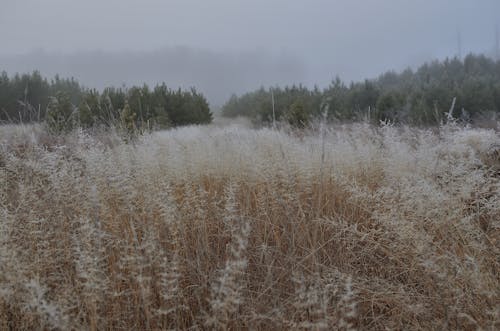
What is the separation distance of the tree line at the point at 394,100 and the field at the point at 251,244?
27.8 feet

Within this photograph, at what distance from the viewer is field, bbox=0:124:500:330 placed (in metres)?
1.25

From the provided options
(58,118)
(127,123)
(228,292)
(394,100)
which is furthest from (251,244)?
(394,100)

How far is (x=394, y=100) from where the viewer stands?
62.2 ft

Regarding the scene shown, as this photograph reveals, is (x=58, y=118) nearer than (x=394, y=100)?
Yes

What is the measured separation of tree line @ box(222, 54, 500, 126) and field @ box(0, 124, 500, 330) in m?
8.49

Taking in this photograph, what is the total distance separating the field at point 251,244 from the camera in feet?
4.09

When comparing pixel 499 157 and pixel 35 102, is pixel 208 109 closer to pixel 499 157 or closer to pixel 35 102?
pixel 35 102

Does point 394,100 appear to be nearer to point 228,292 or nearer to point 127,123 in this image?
point 127,123

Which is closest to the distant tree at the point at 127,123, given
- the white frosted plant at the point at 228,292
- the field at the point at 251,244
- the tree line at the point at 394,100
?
the field at the point at 251,244

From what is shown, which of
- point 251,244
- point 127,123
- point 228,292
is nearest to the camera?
point 228,292

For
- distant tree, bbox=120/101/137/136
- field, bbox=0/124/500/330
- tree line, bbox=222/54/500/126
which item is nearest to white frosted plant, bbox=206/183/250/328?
field, bbox=0/124/500/330

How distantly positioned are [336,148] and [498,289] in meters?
1.82

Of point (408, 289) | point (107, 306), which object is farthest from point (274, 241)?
point (107, 306)

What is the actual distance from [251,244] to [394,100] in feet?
62.9
